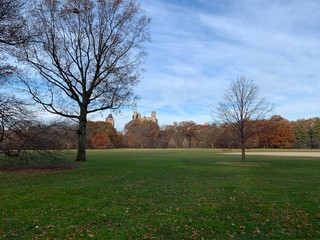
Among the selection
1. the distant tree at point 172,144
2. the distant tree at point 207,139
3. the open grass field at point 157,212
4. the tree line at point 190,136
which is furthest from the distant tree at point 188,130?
the open grass field at point 157,212

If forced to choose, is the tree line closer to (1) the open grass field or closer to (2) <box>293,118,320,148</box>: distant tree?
(2) <box>293,118,320,148</box>: distant tree

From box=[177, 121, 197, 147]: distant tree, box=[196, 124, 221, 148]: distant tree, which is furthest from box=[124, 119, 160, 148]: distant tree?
box=[196, 124, 221, 148]: distant tree

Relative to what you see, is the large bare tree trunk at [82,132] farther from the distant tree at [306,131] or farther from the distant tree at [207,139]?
the distant tree at [306,131]

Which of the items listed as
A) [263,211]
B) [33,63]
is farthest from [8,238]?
[33,63]

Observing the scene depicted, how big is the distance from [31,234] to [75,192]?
16.2 feet

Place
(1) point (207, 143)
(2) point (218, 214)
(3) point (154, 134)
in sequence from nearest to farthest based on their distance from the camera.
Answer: (2) point (218, 214), (1) point (207, 143), (3) point (154, 134)

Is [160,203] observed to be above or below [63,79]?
below

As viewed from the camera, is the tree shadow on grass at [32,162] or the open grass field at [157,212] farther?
the tree shadow on grass at [32,162]

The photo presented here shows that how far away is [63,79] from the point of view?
86.8ft

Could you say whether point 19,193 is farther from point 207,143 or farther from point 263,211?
point 207,143

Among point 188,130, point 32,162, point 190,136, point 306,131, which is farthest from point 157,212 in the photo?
point 188,130

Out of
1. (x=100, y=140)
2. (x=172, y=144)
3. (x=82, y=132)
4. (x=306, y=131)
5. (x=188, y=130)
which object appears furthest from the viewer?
(x=188, y=130)

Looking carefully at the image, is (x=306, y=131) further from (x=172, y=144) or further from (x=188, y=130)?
(x=172, y=144)

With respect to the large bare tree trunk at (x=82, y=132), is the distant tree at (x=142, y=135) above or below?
above
